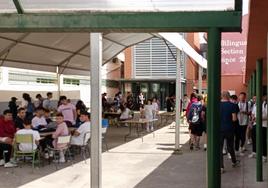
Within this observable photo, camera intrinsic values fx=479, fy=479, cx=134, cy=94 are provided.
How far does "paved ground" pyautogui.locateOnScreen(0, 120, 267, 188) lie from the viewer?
9.09 metres

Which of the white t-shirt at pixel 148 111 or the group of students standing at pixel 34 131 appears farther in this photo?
the white t-shirt at pixel 148 111

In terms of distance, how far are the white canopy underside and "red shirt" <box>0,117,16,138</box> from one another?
16.5ft

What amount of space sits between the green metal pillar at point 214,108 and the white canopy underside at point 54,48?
12.4 meters

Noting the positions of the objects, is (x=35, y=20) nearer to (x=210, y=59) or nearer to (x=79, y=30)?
(x=79, y=30)

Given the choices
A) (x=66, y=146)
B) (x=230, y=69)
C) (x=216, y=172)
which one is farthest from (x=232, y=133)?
(x=230, y=69)

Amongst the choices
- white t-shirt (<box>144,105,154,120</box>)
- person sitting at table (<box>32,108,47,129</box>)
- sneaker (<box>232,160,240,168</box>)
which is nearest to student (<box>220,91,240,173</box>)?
sneaker (<box>232,160,240,168</box>)

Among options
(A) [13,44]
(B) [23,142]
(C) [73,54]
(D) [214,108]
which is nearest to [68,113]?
(B) [23,142]

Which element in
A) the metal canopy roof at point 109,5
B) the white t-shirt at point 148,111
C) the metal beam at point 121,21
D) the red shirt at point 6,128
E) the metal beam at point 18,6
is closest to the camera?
the metal beam at point 121,21

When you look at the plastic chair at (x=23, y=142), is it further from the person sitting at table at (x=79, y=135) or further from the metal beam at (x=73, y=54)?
the metal beam at (x=73, y=54)

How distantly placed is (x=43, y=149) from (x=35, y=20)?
7.95 m

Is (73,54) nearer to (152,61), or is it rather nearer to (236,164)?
(236,164)

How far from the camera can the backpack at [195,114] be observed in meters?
13.4

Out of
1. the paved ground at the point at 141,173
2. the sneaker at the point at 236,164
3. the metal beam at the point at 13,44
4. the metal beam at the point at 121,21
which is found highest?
the metal beam at the point at 13,44

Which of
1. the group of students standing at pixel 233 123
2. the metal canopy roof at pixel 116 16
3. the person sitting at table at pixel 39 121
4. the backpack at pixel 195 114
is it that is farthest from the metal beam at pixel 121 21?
the backpack at pixel 195 114
